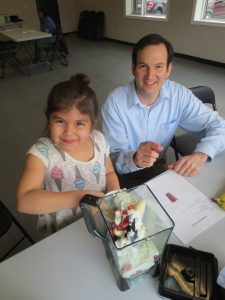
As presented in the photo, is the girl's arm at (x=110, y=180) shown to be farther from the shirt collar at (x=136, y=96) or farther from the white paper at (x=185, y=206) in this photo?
the shirt collar at (x=136, y=96)

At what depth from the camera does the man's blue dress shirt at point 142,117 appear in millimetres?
1375

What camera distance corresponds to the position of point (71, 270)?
0.70 meters

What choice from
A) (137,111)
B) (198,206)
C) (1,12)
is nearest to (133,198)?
(198,206)

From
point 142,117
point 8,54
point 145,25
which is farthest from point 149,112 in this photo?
point 145,25

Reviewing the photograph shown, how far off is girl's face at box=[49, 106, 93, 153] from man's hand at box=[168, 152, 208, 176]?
437mm

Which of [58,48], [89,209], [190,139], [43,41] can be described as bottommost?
[58,48]

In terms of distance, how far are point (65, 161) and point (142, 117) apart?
24.5 inches

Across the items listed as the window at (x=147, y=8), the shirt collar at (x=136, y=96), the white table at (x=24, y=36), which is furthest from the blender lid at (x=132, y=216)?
the window at (x=147, y=8)

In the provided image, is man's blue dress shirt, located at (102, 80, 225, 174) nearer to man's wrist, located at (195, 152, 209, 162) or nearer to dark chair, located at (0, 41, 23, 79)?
man's wrist, located at (195, 152, 209, 162)

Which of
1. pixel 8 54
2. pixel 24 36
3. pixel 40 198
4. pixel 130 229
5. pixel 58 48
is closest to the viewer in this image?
pixel 130 229

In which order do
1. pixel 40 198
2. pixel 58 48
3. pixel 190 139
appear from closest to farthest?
pixel 40 198, pixel 190 139, pixel 58 48

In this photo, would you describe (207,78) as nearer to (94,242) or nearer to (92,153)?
(92,153)

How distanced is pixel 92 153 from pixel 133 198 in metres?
0.42

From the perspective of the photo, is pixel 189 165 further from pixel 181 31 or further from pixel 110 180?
pixel 181 31
